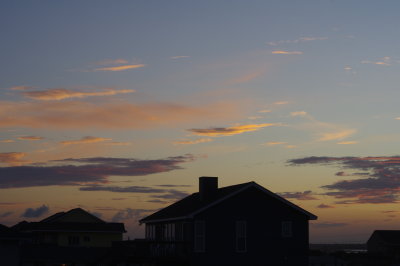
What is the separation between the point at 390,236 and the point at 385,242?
2.24 meters

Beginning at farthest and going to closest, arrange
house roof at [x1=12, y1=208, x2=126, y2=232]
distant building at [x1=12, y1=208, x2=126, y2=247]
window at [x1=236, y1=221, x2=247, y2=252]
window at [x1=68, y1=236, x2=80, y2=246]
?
window at [x1=68, y1=236, x2=80, y2=246] < house roof at [x1=12, y1=208, x2=126, y2=232] < distant building at [x1=12, y1=208, x2=126, y2=247] < window at [x1=236, y1=221, x2=247, y2=252]

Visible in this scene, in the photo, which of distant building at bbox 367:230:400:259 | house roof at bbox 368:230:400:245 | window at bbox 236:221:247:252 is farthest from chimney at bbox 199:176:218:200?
house roof at bbox 368:230:400:245

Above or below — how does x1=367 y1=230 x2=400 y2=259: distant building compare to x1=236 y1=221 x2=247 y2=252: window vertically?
below

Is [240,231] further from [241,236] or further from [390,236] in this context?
[390,236]

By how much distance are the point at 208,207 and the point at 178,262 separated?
4.83 m

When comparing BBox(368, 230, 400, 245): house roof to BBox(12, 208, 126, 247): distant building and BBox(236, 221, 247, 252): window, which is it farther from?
BBox(236, 221, 247, 252): window

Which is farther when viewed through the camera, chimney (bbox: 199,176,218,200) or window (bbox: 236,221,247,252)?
chimney (bbox: 199,176,218,200)

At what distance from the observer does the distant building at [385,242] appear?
114 metres

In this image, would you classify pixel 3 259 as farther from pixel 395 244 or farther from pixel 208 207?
pixel 395 244

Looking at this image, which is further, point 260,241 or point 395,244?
point 395,244

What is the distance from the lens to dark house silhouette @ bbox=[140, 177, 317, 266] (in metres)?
50.0

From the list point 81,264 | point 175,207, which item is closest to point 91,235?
point 81,264

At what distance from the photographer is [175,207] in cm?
5953

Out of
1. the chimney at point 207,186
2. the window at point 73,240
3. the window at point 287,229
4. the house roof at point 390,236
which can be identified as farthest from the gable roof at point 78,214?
the house roof at point 390,236
